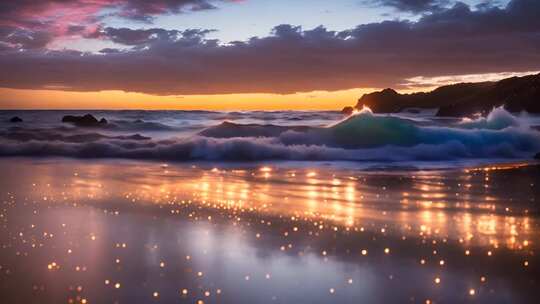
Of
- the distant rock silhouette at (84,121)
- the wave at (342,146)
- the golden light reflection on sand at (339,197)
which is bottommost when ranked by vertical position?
the golden light reflection on sand at (339,197)

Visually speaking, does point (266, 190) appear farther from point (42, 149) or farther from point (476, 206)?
point (42, 149)

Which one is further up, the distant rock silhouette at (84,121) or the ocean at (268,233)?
the distant rock silhouette at (84,121)

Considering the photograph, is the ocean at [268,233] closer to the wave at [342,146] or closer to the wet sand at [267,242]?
the wet sand at [267,242]

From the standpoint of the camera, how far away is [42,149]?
21.5m

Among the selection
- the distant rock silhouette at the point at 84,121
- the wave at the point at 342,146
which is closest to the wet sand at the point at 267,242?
the wave at the point at 342,146

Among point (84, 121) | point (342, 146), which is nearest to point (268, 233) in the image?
point (342, 146)

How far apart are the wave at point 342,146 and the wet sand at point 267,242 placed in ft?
23.6

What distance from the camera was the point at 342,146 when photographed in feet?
74.2

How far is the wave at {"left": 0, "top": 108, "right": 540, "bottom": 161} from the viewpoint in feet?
66.7

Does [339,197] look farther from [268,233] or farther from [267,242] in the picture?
[267,242]

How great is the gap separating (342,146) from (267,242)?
626 inches

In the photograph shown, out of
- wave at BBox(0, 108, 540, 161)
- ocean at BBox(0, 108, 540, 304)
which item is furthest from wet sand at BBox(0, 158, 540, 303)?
wave at BBox(0, 108, 540, 161)

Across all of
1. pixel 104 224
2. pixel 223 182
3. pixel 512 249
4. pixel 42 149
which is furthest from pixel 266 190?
pixel 42 149

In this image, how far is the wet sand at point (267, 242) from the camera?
5.22m
